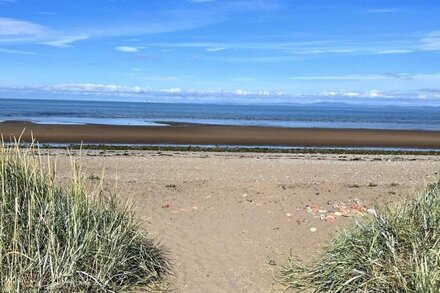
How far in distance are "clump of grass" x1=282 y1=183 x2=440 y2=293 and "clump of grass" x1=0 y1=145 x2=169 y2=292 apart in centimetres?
211

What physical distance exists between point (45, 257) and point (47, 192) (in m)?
1.11

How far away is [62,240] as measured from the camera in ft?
19.6

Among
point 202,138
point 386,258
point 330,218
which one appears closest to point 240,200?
point 330,218

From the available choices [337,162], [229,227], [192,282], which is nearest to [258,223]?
[229,227]

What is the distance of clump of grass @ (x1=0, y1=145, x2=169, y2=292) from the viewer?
17.9 feet

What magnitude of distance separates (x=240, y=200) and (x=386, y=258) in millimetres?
6133

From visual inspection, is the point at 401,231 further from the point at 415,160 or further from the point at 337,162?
the point at 415,160

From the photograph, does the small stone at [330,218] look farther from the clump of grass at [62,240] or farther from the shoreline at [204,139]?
the shoreline at [204,139]

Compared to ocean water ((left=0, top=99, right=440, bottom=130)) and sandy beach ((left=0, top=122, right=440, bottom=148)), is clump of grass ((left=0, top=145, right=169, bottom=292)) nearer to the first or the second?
sandy beach ((left=0, top=122, right=440, bottom=148))

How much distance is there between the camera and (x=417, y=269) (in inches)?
201

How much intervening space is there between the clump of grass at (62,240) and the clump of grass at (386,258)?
6.92 ft

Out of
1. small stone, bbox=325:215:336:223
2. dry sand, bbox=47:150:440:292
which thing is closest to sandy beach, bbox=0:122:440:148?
dry sand, bbox=47:150:440:292

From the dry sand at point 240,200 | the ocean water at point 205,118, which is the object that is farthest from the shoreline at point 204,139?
the ocean water at point 205,118

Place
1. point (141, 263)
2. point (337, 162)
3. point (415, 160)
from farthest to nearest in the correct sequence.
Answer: point (415, 160)
point (337, 162)
point (141, 263)
